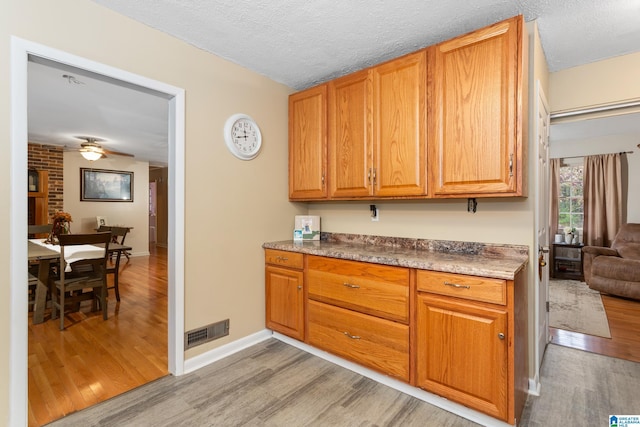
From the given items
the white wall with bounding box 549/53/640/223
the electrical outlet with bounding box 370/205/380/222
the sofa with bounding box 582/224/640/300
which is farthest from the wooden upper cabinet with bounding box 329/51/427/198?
the sofa with bounding box 582/224/640/300

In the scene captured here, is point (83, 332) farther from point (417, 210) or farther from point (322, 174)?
point (417, 210)

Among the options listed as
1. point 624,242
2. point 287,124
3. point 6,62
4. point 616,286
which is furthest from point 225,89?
point 624,242

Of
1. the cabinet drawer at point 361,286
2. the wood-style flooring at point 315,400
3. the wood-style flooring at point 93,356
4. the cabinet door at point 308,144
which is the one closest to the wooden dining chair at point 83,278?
the wood-style flooring at point 93,356

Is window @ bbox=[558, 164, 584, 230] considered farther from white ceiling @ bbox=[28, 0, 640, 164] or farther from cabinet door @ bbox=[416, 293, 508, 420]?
cabinet door @ bbox=[416, 293, 508, 420]

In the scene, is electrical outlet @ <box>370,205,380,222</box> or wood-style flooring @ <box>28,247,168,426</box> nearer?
wood-style flooring @ <box>28,247,168,426</box>

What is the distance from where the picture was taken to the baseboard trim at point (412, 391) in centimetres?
174

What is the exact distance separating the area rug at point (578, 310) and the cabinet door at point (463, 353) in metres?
2.13

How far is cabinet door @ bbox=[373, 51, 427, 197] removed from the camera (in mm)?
2143

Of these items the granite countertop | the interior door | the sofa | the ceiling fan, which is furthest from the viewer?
the ceiling fan

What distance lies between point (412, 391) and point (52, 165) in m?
7.27

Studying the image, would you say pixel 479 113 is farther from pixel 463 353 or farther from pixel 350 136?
pixel 463 353

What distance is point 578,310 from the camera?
363cm

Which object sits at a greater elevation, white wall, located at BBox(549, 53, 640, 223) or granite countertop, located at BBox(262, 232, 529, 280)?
white wall, located at BBox(549, 53, 640, 223)

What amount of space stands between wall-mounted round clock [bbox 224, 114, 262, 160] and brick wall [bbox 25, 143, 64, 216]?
5.48m
